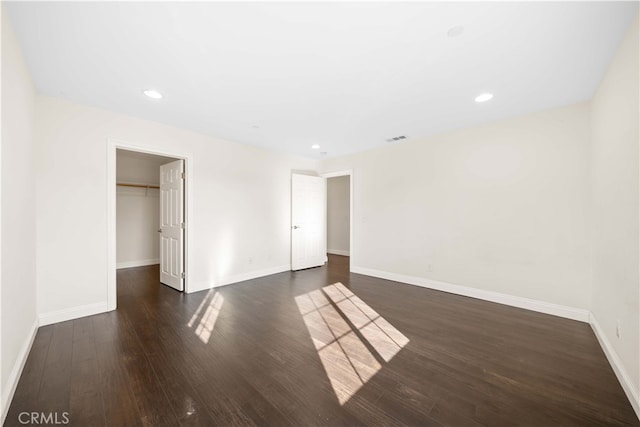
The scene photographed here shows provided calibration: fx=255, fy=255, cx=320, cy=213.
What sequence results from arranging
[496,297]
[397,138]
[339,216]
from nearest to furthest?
[496,297], [397,138], [339,216]

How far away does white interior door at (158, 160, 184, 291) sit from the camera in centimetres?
404

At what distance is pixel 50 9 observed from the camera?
1.64m

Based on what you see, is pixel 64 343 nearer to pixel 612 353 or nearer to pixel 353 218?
pixel 353 218

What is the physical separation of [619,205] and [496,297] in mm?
1991

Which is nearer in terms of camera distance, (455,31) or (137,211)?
(455,31)

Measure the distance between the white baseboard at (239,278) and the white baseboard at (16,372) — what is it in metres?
1.80

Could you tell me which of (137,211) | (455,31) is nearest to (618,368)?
(455,31)

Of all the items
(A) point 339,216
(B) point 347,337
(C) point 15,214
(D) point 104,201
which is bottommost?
(B) point 347,337

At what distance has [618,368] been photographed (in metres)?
1.96

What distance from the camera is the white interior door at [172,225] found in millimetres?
4035

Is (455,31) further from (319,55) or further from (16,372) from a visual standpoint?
(16,372)

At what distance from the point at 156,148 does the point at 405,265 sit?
14.4 ft

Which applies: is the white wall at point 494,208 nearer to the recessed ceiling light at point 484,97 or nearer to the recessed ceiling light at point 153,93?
the recessed ceiling light at point 484,97

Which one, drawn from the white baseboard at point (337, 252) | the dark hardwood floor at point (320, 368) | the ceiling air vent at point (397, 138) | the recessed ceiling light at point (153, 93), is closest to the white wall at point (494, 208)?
the ceiling air vent at point (397, 138)
